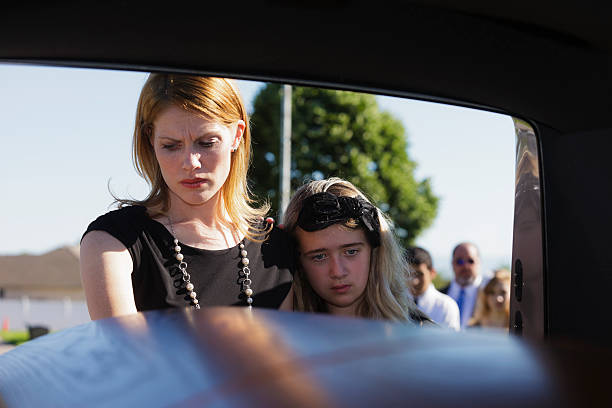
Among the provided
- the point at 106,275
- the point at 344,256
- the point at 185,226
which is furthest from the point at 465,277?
the point at 106,275

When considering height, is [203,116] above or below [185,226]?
above

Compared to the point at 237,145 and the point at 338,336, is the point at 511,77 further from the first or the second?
the point at 237,145

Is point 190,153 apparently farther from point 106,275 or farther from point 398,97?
point 398,97

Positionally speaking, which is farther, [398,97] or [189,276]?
[189,276]

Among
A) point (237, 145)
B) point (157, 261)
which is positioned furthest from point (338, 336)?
point (237, 145)

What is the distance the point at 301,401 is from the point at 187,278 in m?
1.61

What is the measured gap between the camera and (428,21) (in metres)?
0.79

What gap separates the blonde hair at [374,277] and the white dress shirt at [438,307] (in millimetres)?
3192

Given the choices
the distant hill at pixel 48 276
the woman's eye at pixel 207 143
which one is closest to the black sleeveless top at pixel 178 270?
the woman's eye at pixel 207 143

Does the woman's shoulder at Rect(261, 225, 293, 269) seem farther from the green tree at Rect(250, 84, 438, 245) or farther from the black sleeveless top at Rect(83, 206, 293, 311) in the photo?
the green tree at Rect(250, 84, 438, 245)

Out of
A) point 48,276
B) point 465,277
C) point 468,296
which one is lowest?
point 48,276

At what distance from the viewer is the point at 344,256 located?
98.6 inches

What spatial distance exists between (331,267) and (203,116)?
83 cm

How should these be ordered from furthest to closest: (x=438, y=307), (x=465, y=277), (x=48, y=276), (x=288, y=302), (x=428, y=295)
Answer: (x=48, y=276)
(x=465, y=277)
(x=428, y=295)
(x=438, y=307)
(x=288, y=302)
